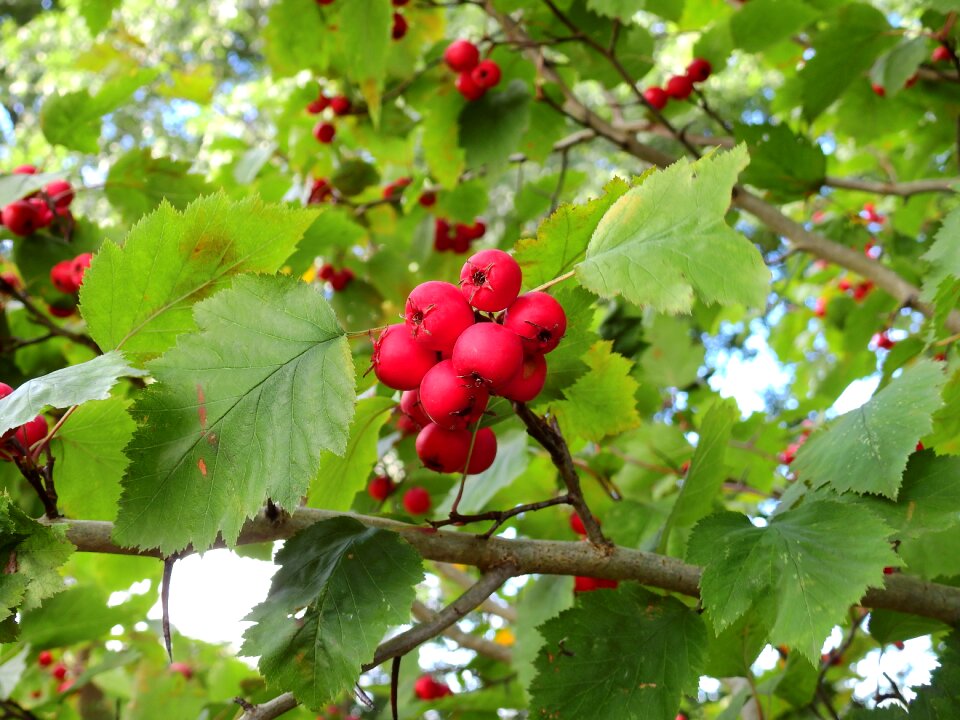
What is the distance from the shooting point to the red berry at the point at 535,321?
1.04 metres

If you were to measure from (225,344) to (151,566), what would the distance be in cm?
141

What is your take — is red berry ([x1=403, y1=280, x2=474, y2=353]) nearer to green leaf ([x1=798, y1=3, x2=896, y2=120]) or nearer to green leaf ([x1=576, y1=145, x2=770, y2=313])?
green leaf ([x1=576, y1=145, x2=770, y2=313])

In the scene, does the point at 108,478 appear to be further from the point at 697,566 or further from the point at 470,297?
the point at 697,566

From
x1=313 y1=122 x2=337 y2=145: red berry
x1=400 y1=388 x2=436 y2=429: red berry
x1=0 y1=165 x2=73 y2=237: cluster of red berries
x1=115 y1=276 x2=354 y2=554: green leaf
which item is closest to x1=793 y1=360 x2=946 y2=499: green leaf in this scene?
x1=400 y1=388 x2=436 y2=429: red berry

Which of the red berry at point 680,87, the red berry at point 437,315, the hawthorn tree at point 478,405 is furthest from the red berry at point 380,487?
the red berry at point 437,315

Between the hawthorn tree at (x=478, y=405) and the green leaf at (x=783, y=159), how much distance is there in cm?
1

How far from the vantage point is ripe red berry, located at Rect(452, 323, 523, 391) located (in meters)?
0.96

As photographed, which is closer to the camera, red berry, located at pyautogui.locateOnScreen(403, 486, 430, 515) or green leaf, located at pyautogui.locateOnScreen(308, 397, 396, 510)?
green leaf, located at pyautogui.locateOnScreen(308, 397, 396, 510)

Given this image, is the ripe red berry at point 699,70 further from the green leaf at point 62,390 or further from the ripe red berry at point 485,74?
the green leaf at point 62,390

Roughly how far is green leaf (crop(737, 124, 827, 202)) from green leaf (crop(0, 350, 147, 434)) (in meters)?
2.22

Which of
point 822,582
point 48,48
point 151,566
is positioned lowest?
point 48,48

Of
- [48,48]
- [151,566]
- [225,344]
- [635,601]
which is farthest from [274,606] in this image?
[48,48]

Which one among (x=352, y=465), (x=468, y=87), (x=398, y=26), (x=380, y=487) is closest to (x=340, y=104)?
(x=398, y=26)

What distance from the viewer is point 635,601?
147 cm
